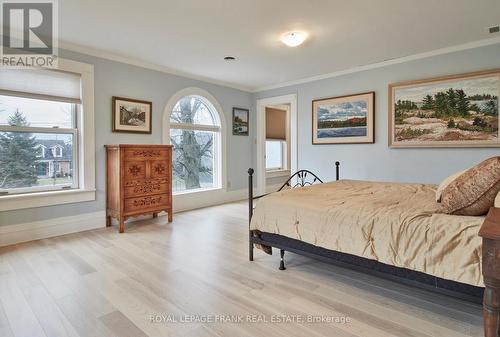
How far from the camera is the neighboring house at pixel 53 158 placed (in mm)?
3559

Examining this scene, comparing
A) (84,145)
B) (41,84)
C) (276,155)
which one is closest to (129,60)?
(41,84)

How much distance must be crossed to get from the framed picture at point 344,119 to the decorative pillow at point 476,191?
284 cm

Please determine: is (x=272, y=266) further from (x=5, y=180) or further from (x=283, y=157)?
(x=283, y=157)

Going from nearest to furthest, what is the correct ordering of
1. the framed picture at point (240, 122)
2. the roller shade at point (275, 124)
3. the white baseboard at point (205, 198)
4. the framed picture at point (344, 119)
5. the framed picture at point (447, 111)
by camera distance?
the framed picture at point (447, 111) < the framed picture at point (344, 119) < the white baseboard at point (205, 198) < the framed picture at point (240, 122) < the roller shade at point (275, 124)

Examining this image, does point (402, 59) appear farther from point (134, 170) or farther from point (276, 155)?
point (134, 170)

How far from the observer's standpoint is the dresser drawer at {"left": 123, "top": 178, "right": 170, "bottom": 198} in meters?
3.78

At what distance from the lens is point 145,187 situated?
3.96 meters

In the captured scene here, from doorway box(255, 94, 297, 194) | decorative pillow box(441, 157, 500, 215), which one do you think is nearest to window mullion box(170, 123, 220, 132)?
doorway box(255, 94, 297, 194)

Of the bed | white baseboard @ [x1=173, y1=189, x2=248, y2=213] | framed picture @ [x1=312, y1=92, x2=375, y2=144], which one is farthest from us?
white baseboard @ [x1=173, y1=189, x2=248, y2=213]

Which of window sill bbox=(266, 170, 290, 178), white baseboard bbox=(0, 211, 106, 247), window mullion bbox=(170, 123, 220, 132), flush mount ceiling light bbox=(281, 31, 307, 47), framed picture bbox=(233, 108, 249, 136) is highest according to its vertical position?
flush mount ceiling light bbox=(281, 31, 307, 47)

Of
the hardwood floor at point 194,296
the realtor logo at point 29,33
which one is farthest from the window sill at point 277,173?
the realtor logo at point 29,33

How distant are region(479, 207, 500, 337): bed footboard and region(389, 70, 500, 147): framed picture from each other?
9.45 ft

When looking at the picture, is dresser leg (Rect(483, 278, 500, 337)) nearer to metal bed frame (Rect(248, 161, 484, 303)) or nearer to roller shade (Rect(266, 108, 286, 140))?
metal bed frame (Rect(248, 161, 484, 303))

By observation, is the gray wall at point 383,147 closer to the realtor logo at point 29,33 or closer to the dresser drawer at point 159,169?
the dresser drawer at point 159,169
